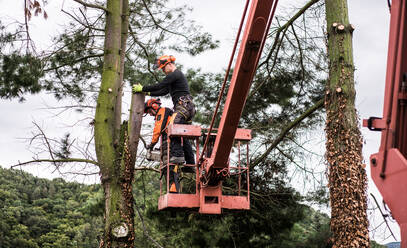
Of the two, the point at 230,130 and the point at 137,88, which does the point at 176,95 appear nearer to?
the point at 137,88

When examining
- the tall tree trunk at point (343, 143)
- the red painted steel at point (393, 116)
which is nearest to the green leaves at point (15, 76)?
the tall tree trunk at point (343, 143)

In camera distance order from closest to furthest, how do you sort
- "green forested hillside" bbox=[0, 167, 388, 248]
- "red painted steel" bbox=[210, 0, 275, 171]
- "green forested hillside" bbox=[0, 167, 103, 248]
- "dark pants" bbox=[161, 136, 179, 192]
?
"red painted steel" bbox=[210, 0, 275, 171] < "dark pants" bbox=[161, 136, 179, 192] < "green forested hillside" bbox=[0, 167, 388, 248] < "green forested hillside" bbox=[0, 167, 103, 248]

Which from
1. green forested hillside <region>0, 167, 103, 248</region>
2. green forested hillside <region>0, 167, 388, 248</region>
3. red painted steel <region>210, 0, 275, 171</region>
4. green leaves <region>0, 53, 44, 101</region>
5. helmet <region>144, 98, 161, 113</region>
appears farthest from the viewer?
green forested hillside <region>0, 167, 103, 248</region>

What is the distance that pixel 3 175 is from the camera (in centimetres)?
2180

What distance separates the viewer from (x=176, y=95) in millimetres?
6754

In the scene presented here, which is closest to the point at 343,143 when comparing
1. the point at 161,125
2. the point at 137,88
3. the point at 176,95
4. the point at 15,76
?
the point at 176,95

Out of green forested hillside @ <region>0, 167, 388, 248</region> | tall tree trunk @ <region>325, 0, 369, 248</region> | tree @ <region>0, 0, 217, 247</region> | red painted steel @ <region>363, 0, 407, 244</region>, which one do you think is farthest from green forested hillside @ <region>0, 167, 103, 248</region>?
red painted steel @ <region>363, 0, 407, 244</region>

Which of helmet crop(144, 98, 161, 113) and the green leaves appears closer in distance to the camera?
helmet crop(144, 98, 161, 113)

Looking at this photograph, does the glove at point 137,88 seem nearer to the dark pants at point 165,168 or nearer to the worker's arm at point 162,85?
the worker's arm at point 162,85

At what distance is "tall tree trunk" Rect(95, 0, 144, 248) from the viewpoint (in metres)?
6.62

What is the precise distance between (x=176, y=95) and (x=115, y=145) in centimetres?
120

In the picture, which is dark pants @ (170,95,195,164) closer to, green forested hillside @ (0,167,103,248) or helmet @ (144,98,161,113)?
helmet @ (144,98,161,113)

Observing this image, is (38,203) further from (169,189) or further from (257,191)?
(169,189)

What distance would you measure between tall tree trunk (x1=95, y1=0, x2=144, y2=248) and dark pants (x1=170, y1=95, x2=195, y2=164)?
0.51 m
